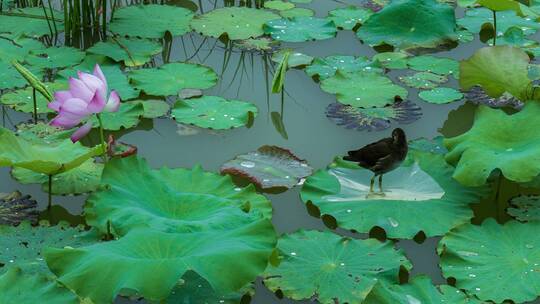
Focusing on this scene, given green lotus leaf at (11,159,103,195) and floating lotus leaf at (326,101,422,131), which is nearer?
green lotus leaf at (11,159,103,195)

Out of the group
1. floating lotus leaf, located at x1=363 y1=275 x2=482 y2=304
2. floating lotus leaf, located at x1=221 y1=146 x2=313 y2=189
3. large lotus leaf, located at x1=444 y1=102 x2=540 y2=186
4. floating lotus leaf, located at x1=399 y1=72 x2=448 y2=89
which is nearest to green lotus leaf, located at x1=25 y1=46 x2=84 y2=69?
floating lotus leaf, located at x1=221 y1=146 x2=313 y2=189

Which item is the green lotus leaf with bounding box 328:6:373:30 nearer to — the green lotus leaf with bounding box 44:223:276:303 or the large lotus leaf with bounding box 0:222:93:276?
the large lotus leaf with bounding box 0:222:93:276

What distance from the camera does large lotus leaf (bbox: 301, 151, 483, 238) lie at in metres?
3.32

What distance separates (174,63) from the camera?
461cm

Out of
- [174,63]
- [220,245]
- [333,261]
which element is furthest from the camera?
[174,63]

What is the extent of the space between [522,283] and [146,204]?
120 cm

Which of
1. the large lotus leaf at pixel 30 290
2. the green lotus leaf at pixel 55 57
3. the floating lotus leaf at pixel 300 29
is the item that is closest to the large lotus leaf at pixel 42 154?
the large lotus leaf at pixel 30 290

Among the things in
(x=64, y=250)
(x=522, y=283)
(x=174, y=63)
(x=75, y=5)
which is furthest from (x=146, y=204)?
(x=75, y=5)

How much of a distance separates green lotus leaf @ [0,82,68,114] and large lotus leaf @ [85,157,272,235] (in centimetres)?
104

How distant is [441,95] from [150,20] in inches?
65.7

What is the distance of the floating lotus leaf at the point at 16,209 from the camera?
11.0ft

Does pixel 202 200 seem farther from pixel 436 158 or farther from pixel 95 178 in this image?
pixel 436 158

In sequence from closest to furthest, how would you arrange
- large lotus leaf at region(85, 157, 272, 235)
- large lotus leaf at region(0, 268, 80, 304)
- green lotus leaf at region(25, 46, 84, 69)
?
1. large lotus leaf at region(0, 268, 80, 304)
2. large lotus leaf at region(85, 157, 272, 235)
3. green lotus leaf at region(25, 46, 84, 69)

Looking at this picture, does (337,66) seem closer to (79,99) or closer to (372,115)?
(372,115)
